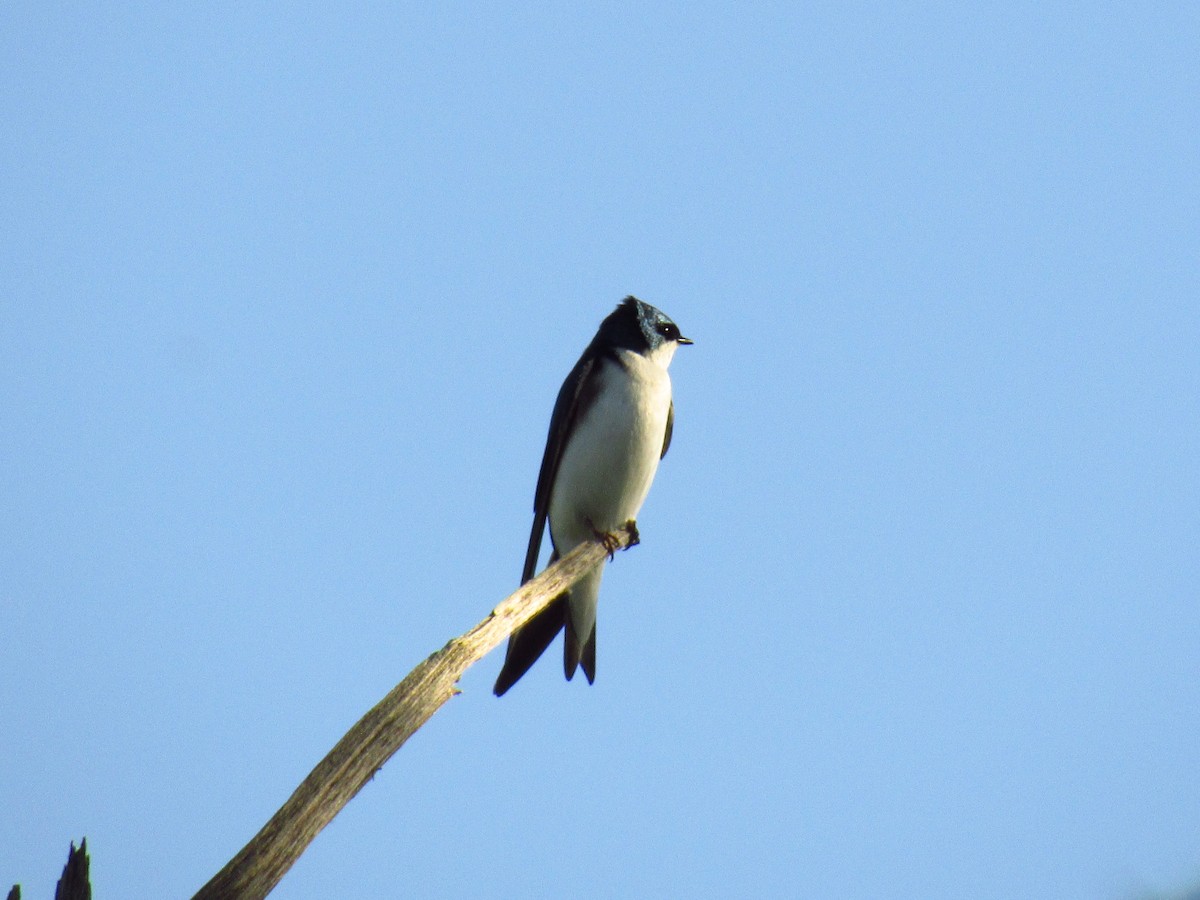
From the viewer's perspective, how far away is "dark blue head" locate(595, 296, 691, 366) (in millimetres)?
8430

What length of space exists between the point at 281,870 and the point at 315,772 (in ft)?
0.95

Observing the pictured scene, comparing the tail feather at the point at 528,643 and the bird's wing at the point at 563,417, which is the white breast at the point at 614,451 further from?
the tail feather at the point at 528,643

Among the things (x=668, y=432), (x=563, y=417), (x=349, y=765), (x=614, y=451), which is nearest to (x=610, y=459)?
(x=614, y=451)

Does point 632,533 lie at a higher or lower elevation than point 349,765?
higher

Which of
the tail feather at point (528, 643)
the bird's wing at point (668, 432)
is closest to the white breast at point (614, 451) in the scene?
the bird's wing at point (668, 432)

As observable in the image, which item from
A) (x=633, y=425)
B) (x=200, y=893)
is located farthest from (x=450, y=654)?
(x=633, y=425)

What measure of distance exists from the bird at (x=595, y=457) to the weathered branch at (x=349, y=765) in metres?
2.94

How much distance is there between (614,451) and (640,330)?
110 cm

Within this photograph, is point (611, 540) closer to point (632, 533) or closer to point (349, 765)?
point (632, 533)

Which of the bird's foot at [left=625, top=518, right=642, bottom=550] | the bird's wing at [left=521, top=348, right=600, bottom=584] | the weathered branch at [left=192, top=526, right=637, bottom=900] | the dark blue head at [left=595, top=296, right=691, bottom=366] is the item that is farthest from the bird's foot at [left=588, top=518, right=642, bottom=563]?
the weathered branch at [left=192, top=526, right=637, bottom=900]

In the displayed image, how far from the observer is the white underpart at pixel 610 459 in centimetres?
775

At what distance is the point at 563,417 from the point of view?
8.06m

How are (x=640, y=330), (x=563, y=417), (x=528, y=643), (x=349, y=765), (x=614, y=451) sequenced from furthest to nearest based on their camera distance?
(x=640, y=330)
(x=563, y=417)
(x=614, y=451)
(x=528, y=643)
(x=349, y=765)

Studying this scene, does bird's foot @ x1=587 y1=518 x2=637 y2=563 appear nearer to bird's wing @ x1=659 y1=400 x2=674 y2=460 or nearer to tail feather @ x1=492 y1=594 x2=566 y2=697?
tail feather @ x1=492 y1=594 x2=566 y2=697
